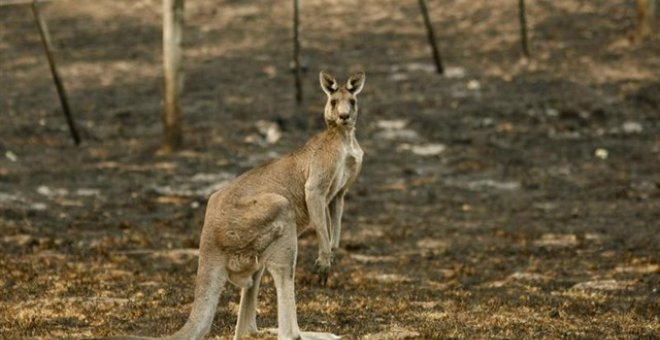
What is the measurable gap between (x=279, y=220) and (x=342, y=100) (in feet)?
3.59

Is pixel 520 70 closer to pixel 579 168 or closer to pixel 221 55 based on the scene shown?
pixel 579 168

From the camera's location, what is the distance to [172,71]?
18.4 metres

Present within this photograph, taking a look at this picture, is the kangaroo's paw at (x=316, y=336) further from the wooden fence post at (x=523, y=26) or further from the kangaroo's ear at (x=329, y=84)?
the wooden fence post at (x=523, y=26)

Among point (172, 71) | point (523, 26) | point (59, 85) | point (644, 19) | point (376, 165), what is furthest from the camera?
point (644, 19)

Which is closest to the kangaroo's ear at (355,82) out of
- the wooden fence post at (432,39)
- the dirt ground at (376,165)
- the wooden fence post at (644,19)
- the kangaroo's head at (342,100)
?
the kangaroo's head at (342,100)

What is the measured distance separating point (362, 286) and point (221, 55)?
1450 centimetres

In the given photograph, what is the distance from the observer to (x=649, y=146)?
19.2 m

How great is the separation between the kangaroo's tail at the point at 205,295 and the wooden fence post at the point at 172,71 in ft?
35.8

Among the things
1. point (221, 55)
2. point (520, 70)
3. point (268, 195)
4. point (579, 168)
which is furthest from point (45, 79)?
point (268, 195)

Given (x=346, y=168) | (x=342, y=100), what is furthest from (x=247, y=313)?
(x=342, y=100)

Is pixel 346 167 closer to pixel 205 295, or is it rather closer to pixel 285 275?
pixel 285 275

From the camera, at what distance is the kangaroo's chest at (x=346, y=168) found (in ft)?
26.5

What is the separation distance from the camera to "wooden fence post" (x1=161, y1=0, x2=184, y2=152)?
59.1 ft

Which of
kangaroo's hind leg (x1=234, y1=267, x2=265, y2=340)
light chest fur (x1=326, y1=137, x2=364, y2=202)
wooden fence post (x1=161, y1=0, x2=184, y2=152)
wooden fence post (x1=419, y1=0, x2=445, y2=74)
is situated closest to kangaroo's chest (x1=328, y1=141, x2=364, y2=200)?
light chest fur (x1=326, y1=137, x2=364, y2=202)
